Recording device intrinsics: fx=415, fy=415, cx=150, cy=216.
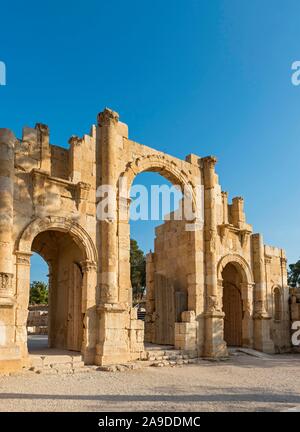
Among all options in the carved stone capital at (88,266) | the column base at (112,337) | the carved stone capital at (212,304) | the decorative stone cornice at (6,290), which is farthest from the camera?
the carved stone capital at (212,304)

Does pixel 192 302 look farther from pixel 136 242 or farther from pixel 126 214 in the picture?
pixel 136 242

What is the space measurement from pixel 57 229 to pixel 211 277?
5779mm

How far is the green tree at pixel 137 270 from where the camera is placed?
139 feet

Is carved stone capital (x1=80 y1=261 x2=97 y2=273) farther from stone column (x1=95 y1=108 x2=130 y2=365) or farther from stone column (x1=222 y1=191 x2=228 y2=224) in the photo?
stone column (x1=222 y1=191 x2=228 y2=224)

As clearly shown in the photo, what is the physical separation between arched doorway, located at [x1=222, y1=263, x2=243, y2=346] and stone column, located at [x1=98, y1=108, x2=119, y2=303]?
22.9 ft

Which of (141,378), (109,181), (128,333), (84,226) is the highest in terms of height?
(109,181)

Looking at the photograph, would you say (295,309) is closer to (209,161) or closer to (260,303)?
(260,303)

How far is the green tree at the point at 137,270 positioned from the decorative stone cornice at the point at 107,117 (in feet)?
102

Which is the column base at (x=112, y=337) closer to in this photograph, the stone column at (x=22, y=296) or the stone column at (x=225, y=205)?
Result: the stone column at (x=22, y=296)

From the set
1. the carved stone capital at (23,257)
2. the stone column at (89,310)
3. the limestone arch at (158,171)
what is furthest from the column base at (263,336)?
the carved stone capital at (23,257)

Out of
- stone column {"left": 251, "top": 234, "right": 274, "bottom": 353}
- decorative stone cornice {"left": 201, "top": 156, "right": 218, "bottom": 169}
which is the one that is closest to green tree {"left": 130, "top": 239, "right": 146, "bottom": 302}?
stone column {"left": 251, "top": 234, "right": 274, "bottom": 353}

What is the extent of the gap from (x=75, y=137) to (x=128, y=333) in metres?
5.61

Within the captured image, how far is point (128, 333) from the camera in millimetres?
11461
